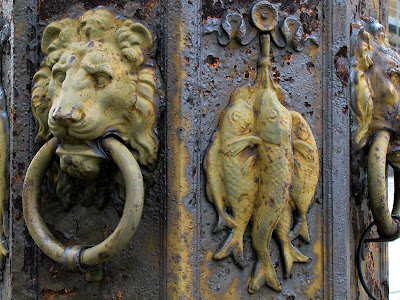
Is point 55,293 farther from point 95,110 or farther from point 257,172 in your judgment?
point 257,172

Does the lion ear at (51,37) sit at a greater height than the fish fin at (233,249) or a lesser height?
greater

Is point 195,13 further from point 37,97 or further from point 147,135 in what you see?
point 37,97

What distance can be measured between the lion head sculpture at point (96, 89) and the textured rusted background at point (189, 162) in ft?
0.15

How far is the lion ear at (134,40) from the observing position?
1228mm

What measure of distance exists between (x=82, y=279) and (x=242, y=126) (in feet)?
1.90

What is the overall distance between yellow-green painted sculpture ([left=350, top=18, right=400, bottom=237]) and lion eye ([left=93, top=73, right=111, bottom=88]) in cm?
67

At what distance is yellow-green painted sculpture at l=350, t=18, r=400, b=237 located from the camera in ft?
4.49

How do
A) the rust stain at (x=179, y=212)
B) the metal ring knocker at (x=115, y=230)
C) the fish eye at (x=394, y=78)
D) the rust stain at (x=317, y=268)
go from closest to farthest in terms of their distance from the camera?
1. the metal ring knocker at (x=115, y=230)
2. the rust stain at (x=179, y=212)
3. the rust stain at (x=317, y=268)
4. the fish eye at (x=394, y=78)

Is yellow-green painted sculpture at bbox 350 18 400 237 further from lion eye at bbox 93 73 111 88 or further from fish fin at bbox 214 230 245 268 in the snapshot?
lion eye at bbox 93 73 111 88

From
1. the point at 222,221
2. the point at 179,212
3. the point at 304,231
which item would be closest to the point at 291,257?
the point at 304,231

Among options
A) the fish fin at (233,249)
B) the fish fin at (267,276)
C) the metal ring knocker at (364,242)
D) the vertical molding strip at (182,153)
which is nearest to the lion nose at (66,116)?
the vertical molding strip at (182,153)

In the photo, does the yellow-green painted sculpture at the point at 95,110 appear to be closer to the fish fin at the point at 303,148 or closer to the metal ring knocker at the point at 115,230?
the metal ring knocker at the point at 115,230

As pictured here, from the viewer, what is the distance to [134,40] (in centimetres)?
124

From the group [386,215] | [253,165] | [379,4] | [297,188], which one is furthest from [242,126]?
[379,4]
